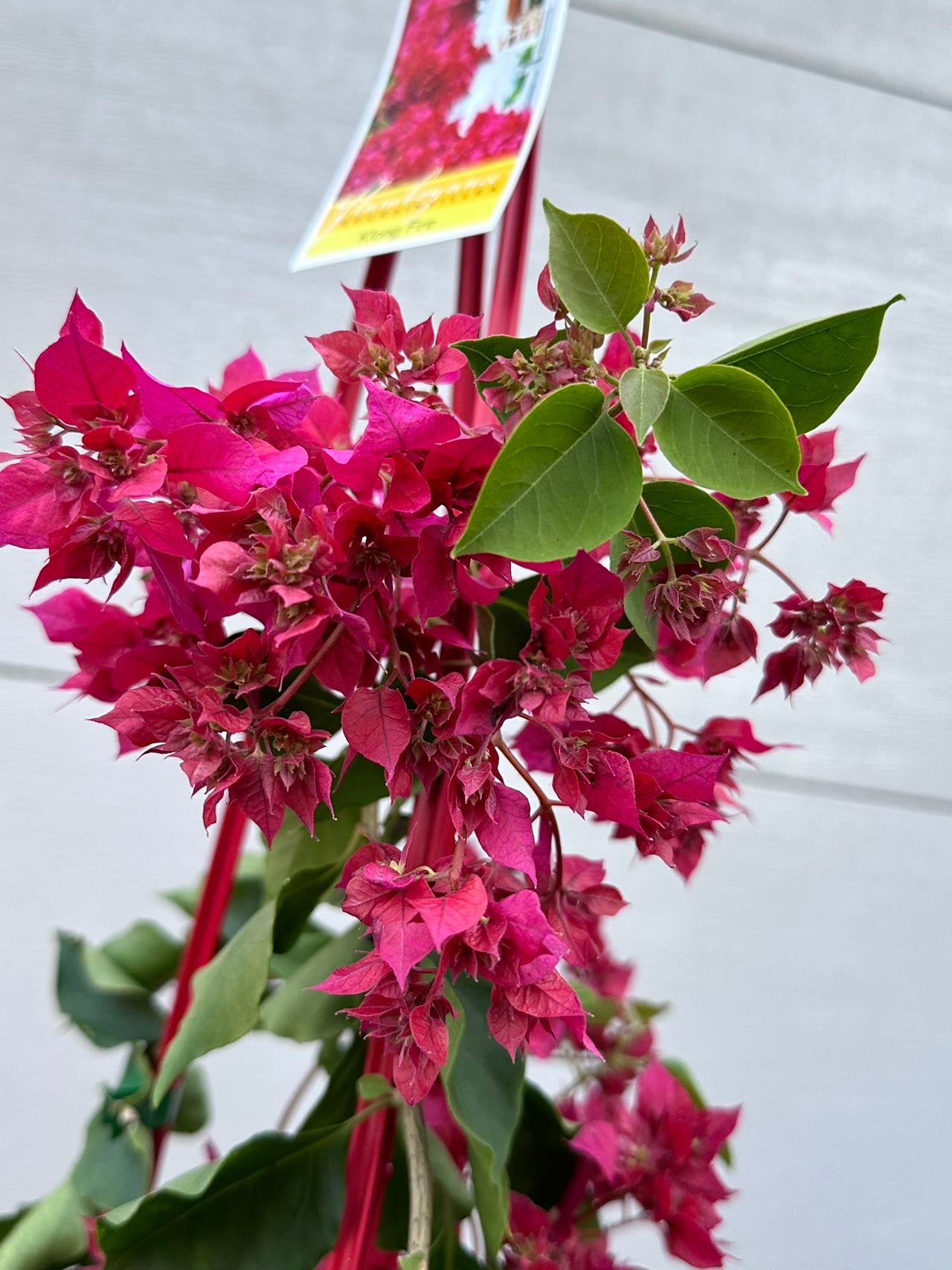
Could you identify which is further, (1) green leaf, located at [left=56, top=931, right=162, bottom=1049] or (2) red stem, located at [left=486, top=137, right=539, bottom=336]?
(1) green leaf, located at [left=56, top=931, right=162, bottom=1049]

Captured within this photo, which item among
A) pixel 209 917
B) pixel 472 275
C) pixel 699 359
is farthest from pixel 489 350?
pixel 699 359

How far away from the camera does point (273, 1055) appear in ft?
2.72

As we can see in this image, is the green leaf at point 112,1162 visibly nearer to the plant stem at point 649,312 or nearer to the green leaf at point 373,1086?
the green leaf at point 373,1086

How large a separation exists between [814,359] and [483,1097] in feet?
0.75

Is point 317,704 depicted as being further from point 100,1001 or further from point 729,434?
point 100,1001

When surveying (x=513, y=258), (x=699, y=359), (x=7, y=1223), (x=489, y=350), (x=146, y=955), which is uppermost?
(x=699, y=359)

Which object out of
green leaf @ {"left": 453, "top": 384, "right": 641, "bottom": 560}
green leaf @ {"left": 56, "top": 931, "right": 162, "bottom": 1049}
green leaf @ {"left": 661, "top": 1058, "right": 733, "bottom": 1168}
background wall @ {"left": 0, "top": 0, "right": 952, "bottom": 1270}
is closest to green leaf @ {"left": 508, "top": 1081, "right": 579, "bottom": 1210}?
green leaf @ {"left": 661, "top": 1058, "right": 733, "bottom": 1168}

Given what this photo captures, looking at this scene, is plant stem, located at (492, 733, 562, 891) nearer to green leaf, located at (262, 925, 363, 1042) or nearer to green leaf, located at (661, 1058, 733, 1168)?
green leaf, located at (262, 925, 363, 1042)

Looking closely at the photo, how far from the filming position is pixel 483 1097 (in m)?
0.33

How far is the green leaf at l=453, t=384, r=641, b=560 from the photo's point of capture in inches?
8.4

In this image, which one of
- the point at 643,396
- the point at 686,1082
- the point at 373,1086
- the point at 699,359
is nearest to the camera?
the point at 643,396

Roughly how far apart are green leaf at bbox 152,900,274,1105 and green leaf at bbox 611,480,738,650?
0.15m

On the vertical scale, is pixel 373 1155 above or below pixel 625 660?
below

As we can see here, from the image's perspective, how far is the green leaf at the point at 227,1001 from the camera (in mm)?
322
